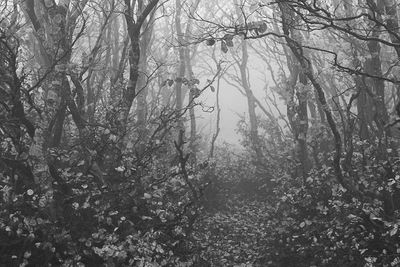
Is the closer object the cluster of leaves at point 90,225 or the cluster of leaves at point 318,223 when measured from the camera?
the cluster of leaves at point 90,225

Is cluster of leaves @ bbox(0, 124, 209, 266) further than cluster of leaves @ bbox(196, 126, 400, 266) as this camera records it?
No

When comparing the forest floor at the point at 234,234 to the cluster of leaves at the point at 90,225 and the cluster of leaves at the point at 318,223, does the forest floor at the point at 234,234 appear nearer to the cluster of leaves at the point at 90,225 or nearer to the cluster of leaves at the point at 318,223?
the cluster of leaves at the point at 318,223

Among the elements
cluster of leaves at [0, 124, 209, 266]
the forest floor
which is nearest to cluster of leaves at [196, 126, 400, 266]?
the forest floor

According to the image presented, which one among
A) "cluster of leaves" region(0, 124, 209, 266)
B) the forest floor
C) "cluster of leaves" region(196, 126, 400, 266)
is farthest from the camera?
the forest floor

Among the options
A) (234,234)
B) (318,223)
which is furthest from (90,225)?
(234,234)

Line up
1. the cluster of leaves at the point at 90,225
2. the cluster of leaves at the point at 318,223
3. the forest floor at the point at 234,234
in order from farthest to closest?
1. the forest floor at the point at 234,234
2. the cluster of leaves at the point at 318,223
3. the cluster of leaves at the point at 90,225

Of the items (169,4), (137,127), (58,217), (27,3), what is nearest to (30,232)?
(58,217)

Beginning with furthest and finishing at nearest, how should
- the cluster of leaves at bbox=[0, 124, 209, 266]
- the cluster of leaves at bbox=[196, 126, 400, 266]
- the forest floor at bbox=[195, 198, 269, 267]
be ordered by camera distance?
1. the forest floor at bbox=[195, 198, 269, 267]
2. the cluster of leaves at bbox=[196, 126, 400, 266]
3. the cluster of leaves at bbox=[0, 124, 209, 266]

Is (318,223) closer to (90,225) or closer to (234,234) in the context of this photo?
(234,234)

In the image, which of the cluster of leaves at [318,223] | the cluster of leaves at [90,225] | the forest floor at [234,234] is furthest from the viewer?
the forest floor at [234,234]

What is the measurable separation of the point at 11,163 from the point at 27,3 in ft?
11.3

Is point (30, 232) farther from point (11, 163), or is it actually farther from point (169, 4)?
point (169, 4)

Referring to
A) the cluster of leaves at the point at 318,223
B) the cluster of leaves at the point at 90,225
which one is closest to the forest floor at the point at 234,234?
the cluster of leaves at the point at 318,223

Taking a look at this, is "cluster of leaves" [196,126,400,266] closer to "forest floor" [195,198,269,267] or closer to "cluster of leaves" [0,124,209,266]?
"forest floor" [195,198,269,267]
